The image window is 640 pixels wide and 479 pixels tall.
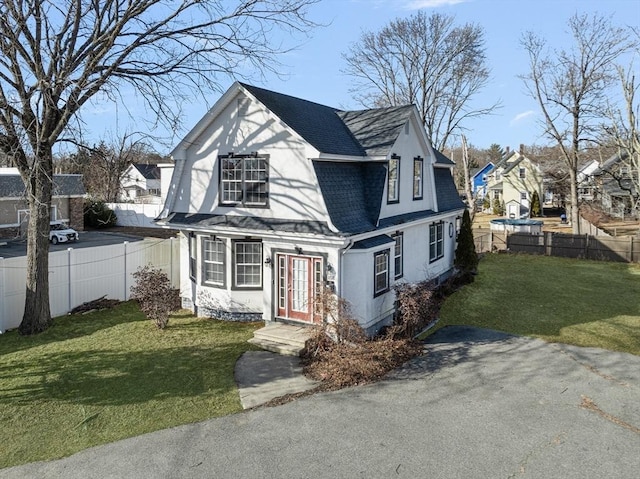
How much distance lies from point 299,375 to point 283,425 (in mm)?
2186

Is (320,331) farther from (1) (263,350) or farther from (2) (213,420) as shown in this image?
(2) (213,420)

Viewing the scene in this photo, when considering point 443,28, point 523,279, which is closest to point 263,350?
point 523,279

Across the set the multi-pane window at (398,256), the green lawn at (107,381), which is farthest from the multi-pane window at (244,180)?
the multi-pane window at (398,256)

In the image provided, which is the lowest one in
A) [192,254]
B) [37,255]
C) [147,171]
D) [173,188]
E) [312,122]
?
[192,254]

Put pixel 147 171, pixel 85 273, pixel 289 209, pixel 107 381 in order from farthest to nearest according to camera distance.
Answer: pixel 147 171 → pixel 85 273 → pixel 289 209 → pixel 107 381

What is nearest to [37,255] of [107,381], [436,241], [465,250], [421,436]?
[107,381]

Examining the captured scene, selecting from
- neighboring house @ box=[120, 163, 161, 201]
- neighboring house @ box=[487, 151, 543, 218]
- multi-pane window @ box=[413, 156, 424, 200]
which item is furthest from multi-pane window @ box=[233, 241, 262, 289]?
neighboring house @ box=[120, 163, 161, 201]

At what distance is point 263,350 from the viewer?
11.9 m

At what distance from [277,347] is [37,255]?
24.4 feet

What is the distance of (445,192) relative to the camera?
66.5 feet

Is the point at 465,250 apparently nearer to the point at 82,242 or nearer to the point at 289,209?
the point at 289,209

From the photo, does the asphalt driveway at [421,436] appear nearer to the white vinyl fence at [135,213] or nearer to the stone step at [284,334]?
the stone step at [284,334]

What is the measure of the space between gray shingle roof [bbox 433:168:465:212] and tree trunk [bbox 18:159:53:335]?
13704mm

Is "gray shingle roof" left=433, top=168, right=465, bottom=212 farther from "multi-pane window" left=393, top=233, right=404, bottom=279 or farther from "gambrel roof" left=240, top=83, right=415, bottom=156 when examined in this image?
"gambrel roof" left=240, top=83, right=415, bottom=156
